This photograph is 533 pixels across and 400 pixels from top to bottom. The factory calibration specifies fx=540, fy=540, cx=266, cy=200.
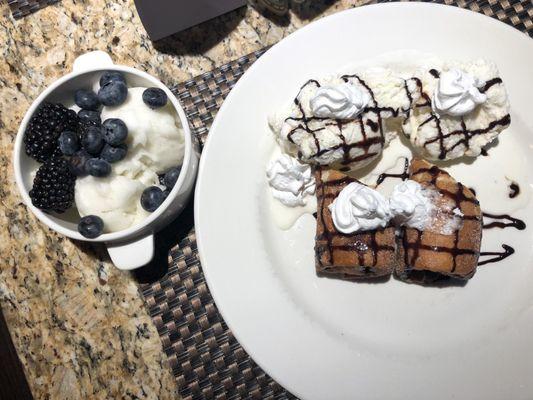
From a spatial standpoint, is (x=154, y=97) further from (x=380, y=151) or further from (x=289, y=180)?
(x=380, y=151)

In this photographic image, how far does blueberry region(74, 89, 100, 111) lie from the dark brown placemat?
0.38 m

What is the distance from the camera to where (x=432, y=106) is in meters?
1.18

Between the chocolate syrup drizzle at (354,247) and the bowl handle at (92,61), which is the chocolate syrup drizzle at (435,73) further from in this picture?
the bowl handle at (92,61)

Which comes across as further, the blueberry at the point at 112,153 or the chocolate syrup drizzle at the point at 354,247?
the chocolate syrup drizzle at the point at 354,247

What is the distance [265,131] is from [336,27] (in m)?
0.28

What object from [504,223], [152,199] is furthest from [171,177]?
[504,223]

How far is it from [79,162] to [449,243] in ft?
2.54

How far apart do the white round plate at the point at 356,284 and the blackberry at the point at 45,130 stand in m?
0.29

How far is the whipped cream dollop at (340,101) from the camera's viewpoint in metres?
1.11

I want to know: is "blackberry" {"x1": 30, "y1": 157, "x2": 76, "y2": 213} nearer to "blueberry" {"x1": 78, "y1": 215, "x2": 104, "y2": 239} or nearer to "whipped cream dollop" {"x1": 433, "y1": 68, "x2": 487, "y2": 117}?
"blueberry" {"x1": 78, "y1": 215, "x2": 104, "y2": 239}

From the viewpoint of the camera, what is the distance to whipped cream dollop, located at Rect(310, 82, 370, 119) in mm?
1113

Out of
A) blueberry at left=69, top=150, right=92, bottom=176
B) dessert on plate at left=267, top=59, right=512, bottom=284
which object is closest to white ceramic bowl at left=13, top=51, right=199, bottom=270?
blueberry at left=69, top=150, right=92, bottom=176

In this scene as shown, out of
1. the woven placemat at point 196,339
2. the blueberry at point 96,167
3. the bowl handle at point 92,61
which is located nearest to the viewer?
the blueberry at point 96,167

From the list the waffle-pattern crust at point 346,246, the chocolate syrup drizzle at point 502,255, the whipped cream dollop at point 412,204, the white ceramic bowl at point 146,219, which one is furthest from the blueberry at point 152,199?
the chocolate syrup drizzle at point 502,255
